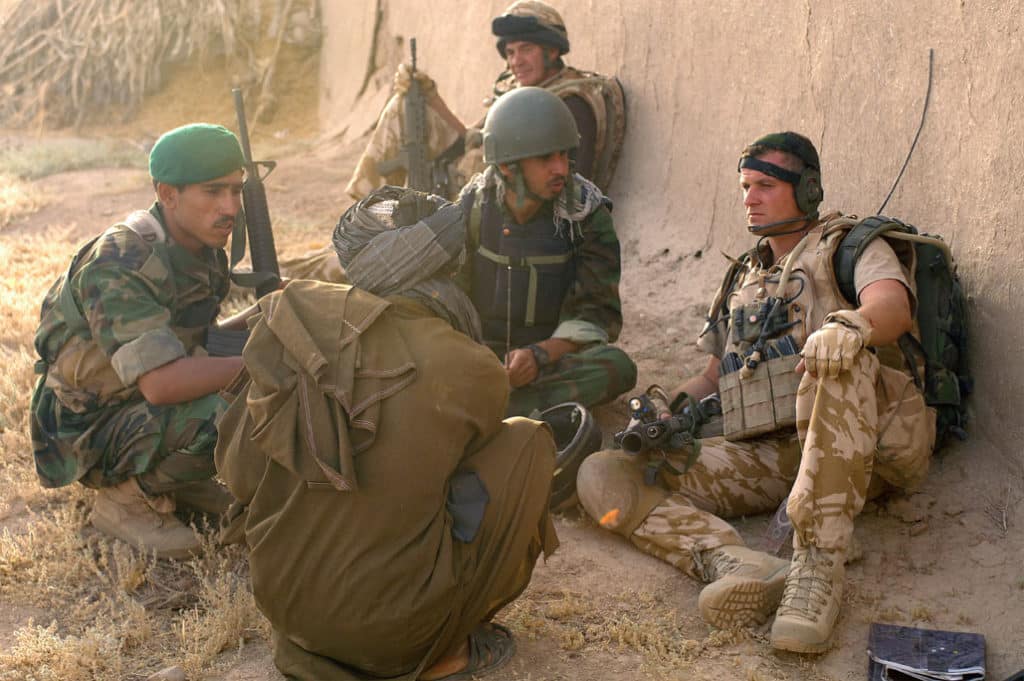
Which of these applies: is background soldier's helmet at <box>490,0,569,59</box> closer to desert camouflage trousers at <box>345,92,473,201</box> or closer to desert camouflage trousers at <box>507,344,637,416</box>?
desert camouflage trousers at <box>345,92,473,201</box>

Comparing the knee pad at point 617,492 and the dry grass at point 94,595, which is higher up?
the knee pad at point 617,492

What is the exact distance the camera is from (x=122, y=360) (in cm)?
364

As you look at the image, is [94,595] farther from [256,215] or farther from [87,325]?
[256,215]

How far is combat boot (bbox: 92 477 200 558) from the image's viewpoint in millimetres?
3945

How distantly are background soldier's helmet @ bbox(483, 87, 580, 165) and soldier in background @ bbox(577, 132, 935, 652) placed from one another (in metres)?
0.94

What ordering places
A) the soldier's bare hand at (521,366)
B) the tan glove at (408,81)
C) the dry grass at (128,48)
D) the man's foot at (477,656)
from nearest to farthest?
the man's foot at (477,656) → the soldier's bare hand at (521,366) → the tan glove at (408,81) → the dry grass at (128,48)

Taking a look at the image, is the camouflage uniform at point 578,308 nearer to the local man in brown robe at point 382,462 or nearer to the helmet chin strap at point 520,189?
the helmet chin strap at point 520,189

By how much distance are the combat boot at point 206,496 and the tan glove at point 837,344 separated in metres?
2.21

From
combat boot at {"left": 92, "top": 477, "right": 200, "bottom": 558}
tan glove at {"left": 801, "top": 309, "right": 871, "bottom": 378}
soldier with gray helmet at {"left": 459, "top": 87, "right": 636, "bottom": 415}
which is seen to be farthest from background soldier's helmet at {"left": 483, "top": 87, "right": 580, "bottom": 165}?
combat boot at {"left": 92, "top": 477, "right": 200, "bottom": 558}

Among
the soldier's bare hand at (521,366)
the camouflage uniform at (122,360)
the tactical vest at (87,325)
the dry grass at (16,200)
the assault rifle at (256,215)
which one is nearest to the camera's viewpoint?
the camouflage uniform at (122,360)

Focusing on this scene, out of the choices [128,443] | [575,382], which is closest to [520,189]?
[575,382]

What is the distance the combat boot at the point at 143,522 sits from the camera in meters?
3.95

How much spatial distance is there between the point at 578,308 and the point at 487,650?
1975 millimetres

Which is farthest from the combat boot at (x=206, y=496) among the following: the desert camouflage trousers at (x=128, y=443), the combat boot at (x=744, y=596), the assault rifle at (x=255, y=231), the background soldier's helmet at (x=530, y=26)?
the background soldier's helmet at (x=530, y=26)
